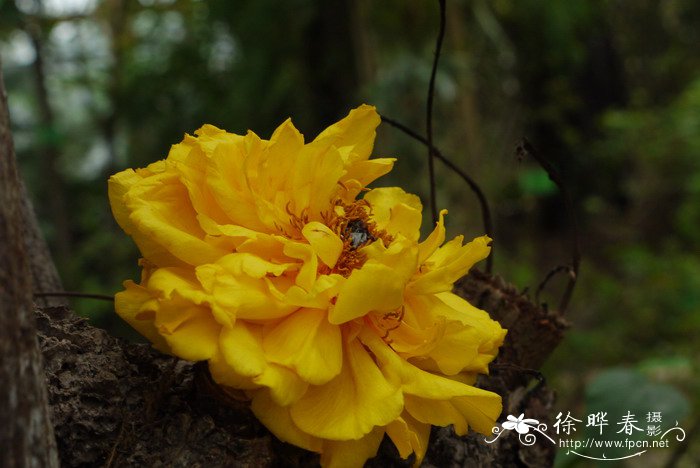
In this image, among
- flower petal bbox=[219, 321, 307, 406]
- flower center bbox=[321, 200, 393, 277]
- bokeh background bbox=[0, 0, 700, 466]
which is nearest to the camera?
flower petal bbox=[219, 321, 307, 406]

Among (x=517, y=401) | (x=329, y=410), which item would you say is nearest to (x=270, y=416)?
(x=329, y=410)

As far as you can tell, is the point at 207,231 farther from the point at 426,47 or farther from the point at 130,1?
the point at 130,1

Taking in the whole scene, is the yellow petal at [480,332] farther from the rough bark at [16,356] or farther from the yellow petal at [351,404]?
the rough bark at [16,356]

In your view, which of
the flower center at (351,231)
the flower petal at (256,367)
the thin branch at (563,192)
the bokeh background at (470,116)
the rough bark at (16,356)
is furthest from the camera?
the bokeh background at (470,116)

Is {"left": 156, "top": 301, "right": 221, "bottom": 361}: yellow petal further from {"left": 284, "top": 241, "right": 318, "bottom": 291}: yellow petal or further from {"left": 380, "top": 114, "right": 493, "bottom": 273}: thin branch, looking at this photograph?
{"left": 380, "top": 114, "right": 493, "bottom": 273}: thin branch

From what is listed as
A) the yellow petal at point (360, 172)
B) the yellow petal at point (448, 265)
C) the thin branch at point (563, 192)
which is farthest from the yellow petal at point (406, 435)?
the thin branch at point (563, 192)

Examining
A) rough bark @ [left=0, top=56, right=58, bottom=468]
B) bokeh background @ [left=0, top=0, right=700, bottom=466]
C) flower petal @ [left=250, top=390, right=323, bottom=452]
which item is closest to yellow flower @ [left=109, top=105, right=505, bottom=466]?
flower petal @ [left=250, top=390, right=323, bottom=452]

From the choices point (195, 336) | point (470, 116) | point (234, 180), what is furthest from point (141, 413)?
point (470, 116)

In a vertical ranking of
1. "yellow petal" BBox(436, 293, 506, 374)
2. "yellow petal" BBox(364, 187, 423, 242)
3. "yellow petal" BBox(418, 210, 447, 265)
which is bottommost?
"yellow petal" BBox(436, 293, 506, 374)
